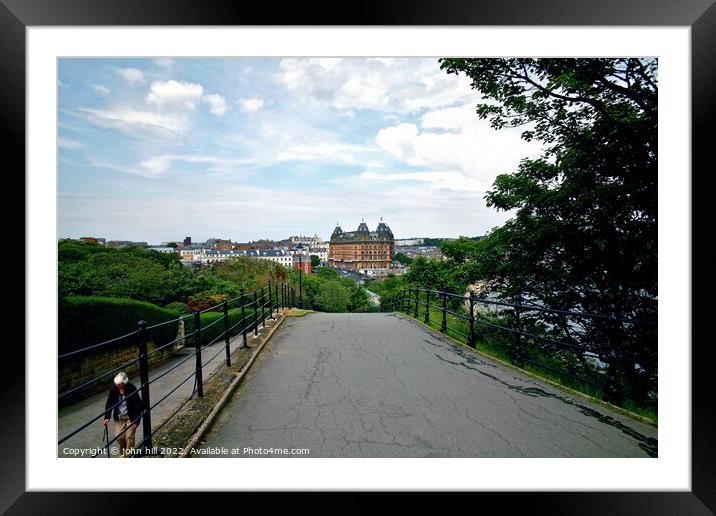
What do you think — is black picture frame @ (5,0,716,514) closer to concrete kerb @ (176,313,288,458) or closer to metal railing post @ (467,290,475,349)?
concrete kerb @ (176,313,288,458)

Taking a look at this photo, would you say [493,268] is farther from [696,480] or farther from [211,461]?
[211,461]

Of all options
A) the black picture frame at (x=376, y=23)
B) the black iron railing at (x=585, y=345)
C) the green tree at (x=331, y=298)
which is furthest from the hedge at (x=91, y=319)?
the green tree at (x=331, y=298)

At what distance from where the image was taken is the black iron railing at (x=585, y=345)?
3.28 meters

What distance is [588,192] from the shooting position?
179 inches

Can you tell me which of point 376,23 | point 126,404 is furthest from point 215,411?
point 376,23

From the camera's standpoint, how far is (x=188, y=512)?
2.19 meters

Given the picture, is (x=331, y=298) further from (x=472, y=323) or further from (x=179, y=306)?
(x=472, y=323)

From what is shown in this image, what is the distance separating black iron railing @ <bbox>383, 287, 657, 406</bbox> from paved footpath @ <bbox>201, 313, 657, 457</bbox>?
423 millimetres

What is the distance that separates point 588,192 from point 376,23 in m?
Answer: 4.09

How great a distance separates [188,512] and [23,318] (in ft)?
6.11

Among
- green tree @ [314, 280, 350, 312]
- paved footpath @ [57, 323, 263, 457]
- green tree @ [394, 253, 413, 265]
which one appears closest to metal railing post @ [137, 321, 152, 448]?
paved footpath @ [57, 323, 263, 457]

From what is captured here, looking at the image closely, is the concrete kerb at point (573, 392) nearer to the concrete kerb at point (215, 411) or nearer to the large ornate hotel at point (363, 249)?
the concrete kerb at point (215, 411)

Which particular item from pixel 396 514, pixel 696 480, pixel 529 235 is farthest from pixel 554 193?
pixel 396 514

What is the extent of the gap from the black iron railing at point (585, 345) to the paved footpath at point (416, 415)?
1.39ft
